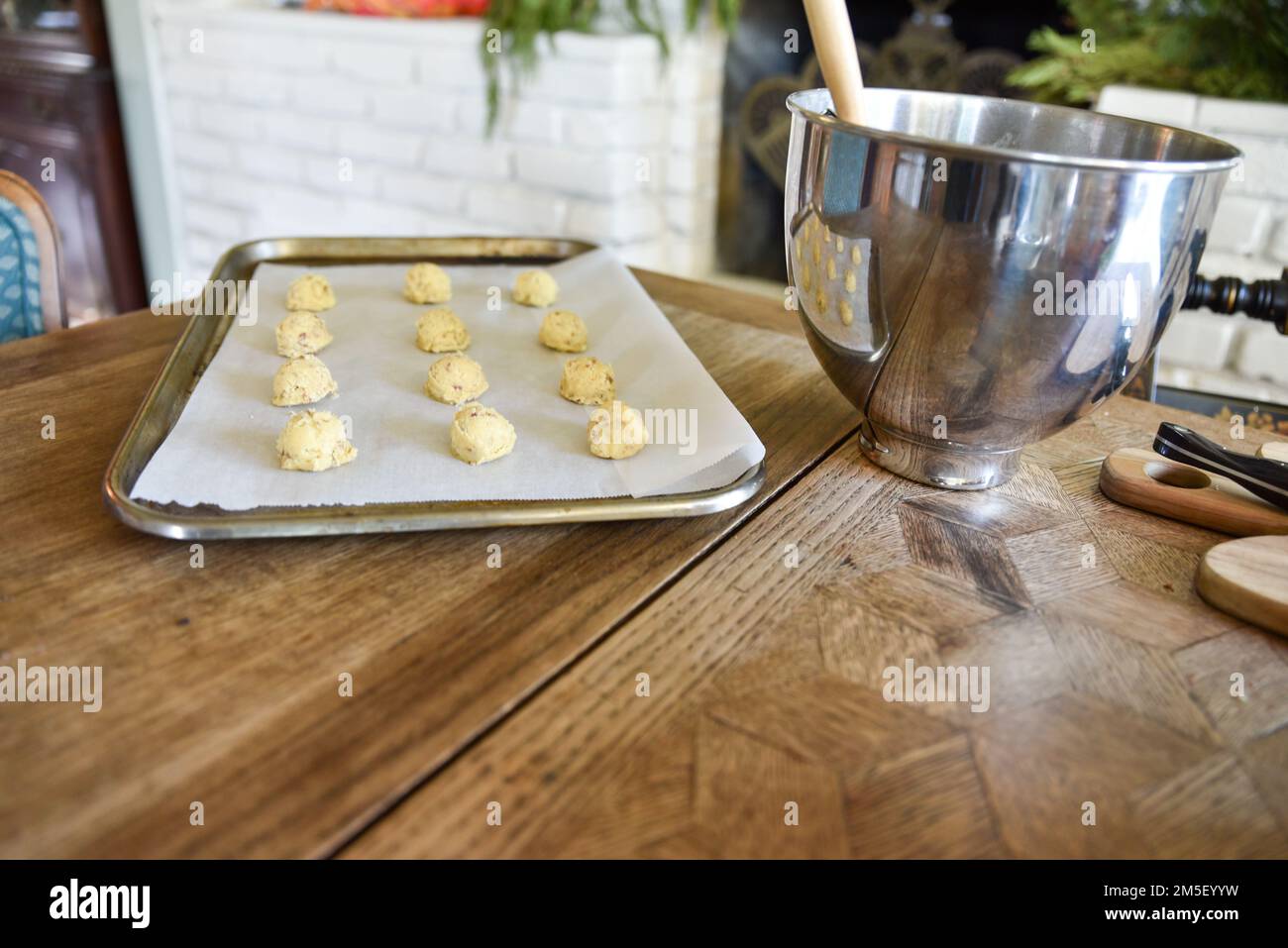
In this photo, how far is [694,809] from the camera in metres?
0.42

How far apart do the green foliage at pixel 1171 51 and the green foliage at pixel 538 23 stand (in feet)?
2.27

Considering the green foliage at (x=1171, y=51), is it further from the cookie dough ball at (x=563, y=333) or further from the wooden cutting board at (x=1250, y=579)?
the wooden cutting board at (x=1250, y=579)

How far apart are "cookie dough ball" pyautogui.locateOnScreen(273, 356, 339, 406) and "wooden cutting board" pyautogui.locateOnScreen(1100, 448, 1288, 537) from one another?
2.14 ft

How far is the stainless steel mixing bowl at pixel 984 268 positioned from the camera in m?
0.55

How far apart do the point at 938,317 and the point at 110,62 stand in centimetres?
295

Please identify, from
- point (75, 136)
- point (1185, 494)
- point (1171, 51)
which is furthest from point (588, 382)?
point (75, 136)

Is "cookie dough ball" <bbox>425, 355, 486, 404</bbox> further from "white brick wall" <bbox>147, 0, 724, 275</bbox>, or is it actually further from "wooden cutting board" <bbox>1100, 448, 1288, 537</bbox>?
"white brick wall" <bbox>147, 0, 724, 275</bbox>

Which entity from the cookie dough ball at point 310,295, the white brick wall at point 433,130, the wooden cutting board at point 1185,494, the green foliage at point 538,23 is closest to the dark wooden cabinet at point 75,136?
the white brick wall at point 433,130

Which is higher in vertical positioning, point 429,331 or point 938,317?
point 938,317

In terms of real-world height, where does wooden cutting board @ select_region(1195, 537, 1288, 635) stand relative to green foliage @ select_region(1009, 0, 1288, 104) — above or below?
below

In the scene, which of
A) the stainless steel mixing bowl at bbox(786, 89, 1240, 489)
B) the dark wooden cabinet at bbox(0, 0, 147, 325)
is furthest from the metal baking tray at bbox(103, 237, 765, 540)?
the dark wooden cabinet at bbox(0, 0, 147, 325)

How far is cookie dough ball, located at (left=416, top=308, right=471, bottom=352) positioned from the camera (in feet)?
2.98
